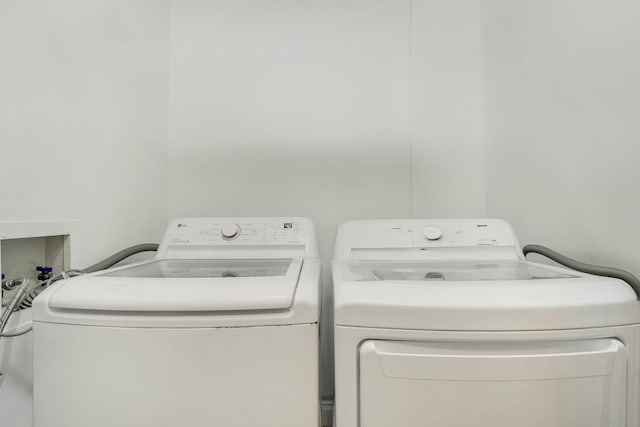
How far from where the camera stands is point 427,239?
118 cm

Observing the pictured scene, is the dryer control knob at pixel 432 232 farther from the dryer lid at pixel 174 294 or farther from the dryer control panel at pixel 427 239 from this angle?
the dryer lid at pixel 174 294

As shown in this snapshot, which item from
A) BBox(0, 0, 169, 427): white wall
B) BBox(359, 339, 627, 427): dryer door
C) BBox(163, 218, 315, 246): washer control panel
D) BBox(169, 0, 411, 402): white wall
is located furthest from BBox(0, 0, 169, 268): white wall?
BBox(359, 339, 627, 427): dryer door

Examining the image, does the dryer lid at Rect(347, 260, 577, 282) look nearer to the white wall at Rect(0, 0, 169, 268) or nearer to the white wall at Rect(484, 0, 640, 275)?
the white wall at Rect(484, 0, 640, 275)

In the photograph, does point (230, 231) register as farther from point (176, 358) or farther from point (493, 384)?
point (493, 384)

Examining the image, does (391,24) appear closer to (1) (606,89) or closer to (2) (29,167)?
(1) (606,89)

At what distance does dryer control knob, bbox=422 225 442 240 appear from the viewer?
1.18 meters

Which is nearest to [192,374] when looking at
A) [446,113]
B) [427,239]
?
[427,239]

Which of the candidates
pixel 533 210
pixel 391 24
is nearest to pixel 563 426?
pixel 533 210

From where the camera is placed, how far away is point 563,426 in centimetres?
68

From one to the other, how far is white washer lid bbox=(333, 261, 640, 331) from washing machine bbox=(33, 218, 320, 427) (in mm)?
A: 109

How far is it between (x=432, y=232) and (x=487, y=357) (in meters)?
0.56

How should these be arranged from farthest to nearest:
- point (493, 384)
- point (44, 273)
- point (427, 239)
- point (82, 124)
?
point (427, 239), point (82, 124), point (44, 273), point (493, 384)

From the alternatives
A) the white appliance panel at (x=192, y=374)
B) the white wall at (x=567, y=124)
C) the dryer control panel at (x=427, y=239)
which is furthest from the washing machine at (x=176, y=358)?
the white wall at (x=567, y=124)

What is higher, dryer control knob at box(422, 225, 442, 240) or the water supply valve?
dryer control knob at box(422, 225, 442, 240)
